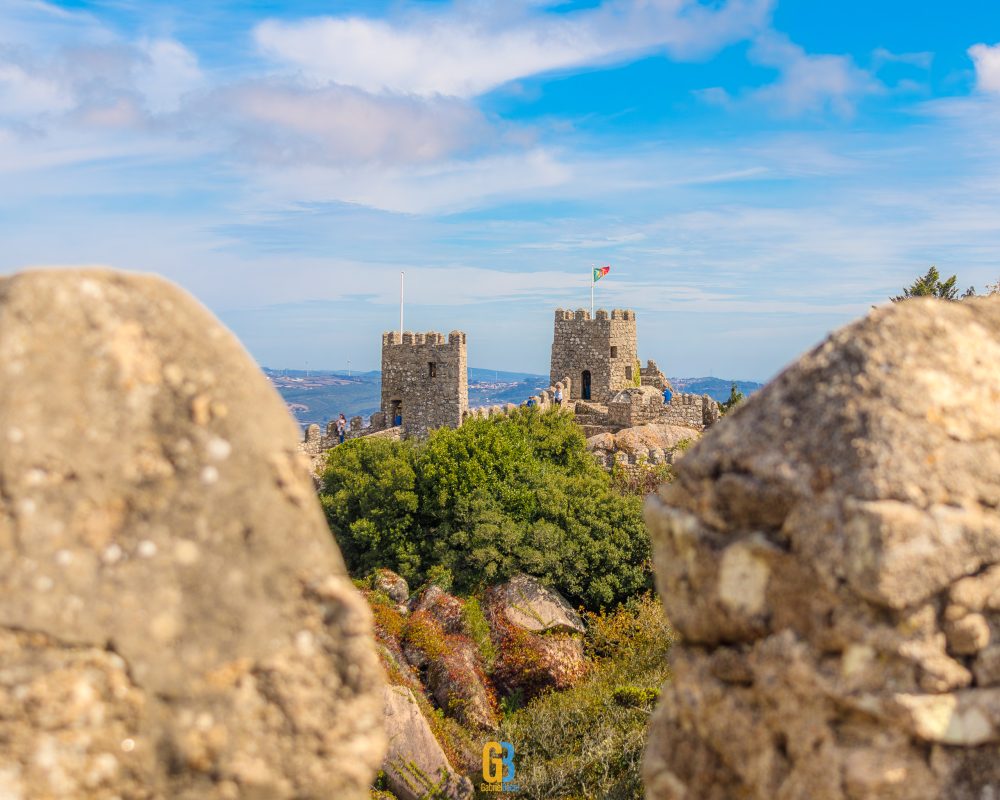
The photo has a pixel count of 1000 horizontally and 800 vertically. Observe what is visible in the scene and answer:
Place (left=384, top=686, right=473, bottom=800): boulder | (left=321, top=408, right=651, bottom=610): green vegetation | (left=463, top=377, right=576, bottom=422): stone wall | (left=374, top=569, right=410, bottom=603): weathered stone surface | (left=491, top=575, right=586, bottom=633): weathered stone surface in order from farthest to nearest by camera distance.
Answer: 1. (left=463, top=377, right=576, bottom=422): stone wall
2. (left=321, top=408, right=651, bottom=610): green vegetation
3. (left=374, top=569, right=410, bottom=603): weathered stone surface
4. (left=491, top=575, right=586, bottom=633): weathered stone surface
5. (left=384, top=686, right=473, bottom=800): boulder

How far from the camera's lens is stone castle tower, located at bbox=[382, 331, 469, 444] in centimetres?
3950

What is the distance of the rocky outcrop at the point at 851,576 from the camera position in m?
2.73

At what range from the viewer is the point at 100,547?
2572 mm

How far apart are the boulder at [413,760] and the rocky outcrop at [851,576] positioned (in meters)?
10.2

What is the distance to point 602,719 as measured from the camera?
595 inches

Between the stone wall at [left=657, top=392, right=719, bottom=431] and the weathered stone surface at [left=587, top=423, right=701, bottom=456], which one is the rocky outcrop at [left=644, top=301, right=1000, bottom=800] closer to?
the weathered stone surface at [left=587, top=423, right=701, bottom=456]

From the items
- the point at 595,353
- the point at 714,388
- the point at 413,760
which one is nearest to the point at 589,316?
the point at 595,353

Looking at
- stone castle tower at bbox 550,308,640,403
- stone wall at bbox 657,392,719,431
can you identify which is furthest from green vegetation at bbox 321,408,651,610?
stone castle tower at bbox 550,308,640,403

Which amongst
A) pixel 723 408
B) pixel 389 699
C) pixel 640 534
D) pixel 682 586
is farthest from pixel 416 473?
pixel 682 586

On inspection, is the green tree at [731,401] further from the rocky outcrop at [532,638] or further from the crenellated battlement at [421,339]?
the rocky outcrop at [532,638]

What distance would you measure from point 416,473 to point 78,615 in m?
23.1

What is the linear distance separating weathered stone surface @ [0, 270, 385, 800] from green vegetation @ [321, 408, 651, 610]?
19204mm

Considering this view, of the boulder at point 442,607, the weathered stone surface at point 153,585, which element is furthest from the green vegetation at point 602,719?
the weathered stone surface at point 153,585

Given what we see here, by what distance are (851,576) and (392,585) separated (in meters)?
19.2
